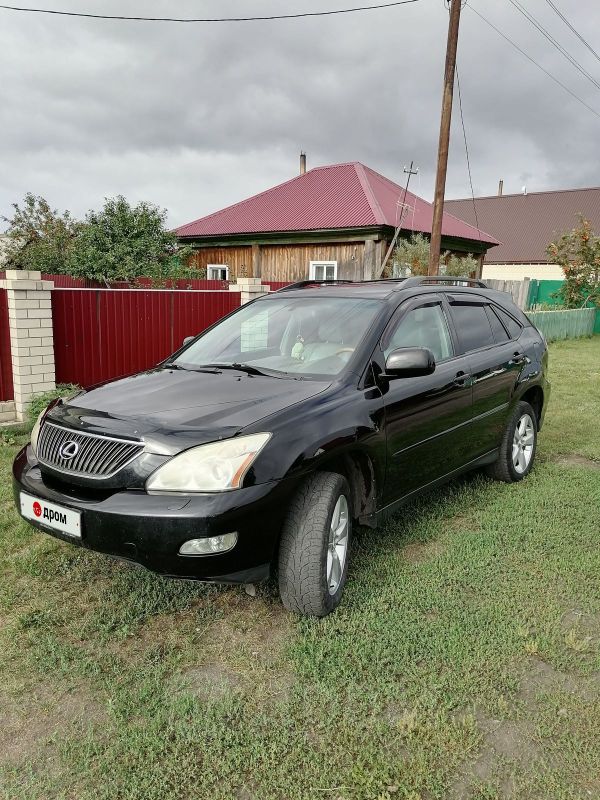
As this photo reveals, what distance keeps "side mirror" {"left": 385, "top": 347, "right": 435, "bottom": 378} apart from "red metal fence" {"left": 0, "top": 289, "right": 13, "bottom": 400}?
16.3ft

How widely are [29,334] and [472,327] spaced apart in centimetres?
474

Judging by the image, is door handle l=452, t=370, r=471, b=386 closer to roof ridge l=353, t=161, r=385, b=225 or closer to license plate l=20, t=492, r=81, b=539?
license plate l=20, t=492, r=81, b=539

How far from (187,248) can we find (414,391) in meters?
17.1

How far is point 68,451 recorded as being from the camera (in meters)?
2.94

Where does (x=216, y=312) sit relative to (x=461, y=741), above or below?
above

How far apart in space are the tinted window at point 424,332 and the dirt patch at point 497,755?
202 centimetres

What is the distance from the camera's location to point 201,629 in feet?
9.81

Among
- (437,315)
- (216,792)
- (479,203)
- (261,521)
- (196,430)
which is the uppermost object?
(479,203)

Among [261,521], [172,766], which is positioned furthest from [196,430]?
[172,766]

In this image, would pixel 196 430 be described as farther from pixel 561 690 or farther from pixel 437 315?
pixel 437 315

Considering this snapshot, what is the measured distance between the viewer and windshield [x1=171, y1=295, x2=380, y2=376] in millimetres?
3662

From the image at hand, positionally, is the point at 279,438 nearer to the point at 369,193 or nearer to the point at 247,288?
the point at 247,288

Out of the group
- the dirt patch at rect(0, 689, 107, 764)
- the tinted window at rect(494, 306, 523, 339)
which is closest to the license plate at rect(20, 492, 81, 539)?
the dirt patch at rect(0, 689, 107, 764)

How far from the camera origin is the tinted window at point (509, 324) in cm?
521
